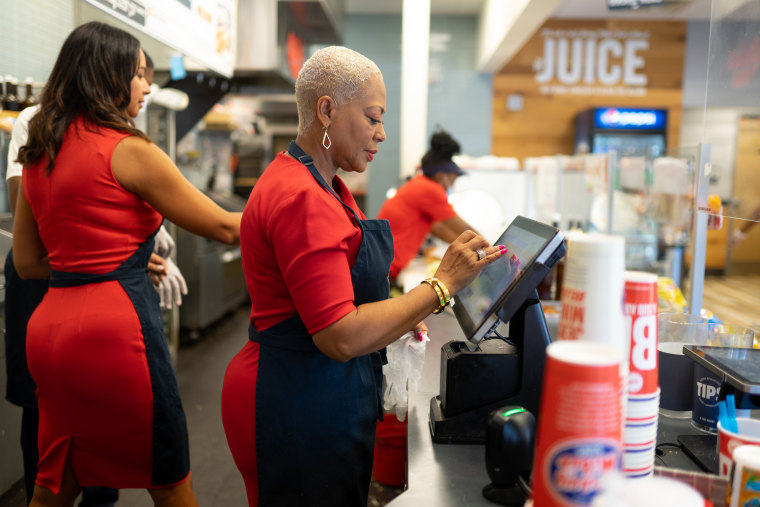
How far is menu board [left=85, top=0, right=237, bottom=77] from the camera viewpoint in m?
2.55

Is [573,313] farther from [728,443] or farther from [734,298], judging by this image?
[734,298]

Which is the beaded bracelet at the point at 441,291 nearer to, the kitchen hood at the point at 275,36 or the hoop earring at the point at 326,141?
the hoop earring at the point at 326,141

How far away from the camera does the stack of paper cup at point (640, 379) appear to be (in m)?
0.89

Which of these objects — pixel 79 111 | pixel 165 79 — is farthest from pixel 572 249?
pixel 165 79

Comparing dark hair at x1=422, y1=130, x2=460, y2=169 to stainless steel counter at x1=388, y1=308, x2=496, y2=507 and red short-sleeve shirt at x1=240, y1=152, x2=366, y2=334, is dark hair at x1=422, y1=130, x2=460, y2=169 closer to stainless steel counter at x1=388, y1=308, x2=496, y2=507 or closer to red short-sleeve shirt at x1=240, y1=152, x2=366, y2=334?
stainless steel counter at x1=388, y1=308, x2=496, y2=507

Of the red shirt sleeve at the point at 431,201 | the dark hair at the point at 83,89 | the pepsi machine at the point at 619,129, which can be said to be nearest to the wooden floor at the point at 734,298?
the pepsi machine at the point at 619,129

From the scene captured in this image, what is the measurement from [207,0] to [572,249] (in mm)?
3337

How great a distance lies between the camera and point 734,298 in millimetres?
8031

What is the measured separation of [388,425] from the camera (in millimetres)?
2076

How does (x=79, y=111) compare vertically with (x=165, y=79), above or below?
below

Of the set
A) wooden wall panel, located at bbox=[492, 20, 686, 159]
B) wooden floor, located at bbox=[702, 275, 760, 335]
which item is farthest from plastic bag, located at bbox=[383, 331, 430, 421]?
wooden wall panel, located at bbox=[492, 20, 686, 159]

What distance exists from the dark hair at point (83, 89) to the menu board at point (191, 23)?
2.54ft

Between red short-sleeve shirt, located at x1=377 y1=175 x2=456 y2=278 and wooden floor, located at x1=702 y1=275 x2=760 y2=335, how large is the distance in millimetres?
3811

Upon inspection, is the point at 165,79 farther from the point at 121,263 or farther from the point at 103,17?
the point at 121,263
